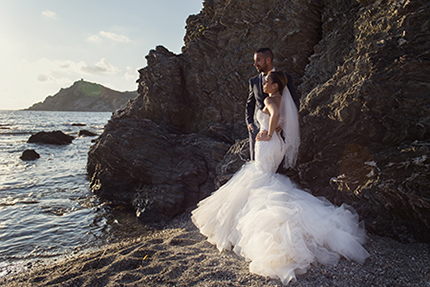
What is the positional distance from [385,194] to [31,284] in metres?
6.41

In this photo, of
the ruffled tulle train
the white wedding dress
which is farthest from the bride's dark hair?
the ruffled tulle train

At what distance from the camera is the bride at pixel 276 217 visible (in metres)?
3.57

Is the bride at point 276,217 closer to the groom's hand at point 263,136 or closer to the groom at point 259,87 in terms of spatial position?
the groom's hand at point 263,136

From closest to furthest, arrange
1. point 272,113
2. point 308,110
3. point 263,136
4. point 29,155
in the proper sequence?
point 272,113 < point 263,136 < point 308,110 < point 29,155

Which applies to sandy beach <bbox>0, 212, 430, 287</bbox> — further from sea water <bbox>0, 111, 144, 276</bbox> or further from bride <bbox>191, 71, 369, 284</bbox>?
sea water <bbox>0, 111, 144, 276</bbox>

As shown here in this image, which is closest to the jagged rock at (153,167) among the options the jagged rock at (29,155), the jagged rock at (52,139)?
the jagged rock at (29,155)

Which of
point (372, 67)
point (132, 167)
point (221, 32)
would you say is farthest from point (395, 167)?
point (221, 32)

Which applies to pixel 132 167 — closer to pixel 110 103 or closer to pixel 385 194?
pixel 385 194

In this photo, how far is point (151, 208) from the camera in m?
8.00

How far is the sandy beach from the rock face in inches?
23.5

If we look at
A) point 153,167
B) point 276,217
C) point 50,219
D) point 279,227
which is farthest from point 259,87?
point 50,219

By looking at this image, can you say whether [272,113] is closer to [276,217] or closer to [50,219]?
[276,217]

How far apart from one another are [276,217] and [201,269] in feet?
4.72

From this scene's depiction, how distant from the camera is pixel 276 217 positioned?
151 inches
